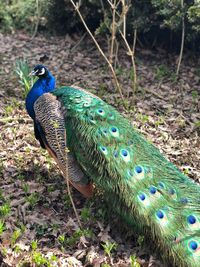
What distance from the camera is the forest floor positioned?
337 centimetres

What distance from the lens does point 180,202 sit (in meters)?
3.22

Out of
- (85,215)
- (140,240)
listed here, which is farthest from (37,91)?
(140,240)

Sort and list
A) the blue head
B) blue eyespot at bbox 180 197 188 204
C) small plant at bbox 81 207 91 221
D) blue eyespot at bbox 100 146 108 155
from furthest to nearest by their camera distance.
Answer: the blue head, small plant at bbox 81 207 91 221, blue eyespot at bbox 100 146 108 155, blue eyespot at bbox 180 197 188 204

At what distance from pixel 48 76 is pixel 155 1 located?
224 cm

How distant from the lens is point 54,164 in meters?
4.32

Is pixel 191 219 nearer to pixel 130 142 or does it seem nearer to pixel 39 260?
pixel 130 142

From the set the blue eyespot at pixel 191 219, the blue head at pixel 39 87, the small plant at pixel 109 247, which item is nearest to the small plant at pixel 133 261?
the small plant at pixel 109 247

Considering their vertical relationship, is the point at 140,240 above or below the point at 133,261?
above

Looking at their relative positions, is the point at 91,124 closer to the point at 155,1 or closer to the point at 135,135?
the point at 135,135

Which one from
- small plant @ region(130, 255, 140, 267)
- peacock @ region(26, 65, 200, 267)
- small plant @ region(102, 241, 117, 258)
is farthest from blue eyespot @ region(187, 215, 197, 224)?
→ small plant @ region(102, 241, 117, 258)

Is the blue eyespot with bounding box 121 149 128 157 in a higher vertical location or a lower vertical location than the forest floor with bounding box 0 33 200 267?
higher

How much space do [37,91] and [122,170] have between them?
3.98 ft

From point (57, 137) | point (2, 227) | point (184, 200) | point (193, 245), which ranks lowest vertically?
point (2, 227)

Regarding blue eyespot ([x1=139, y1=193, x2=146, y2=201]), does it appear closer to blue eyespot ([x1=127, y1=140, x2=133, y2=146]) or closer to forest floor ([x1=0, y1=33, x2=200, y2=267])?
forest floor ([x1=0, y1=33, x2=200, y2=267])
